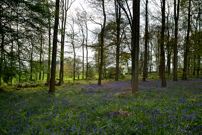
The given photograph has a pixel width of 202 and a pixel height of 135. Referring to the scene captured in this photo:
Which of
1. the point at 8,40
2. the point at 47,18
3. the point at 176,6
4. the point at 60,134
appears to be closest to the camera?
the point at 60,134

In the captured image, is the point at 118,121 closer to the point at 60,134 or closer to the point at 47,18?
the point at 60,134

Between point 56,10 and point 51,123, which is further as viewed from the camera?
point 56,10

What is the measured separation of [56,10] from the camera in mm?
10844

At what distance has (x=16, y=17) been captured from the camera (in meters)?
8.37

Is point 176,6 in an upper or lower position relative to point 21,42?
upper

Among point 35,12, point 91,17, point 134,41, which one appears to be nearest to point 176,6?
point 91,17

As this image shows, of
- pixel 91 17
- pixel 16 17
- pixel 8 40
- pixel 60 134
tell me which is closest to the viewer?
pixel 60 134

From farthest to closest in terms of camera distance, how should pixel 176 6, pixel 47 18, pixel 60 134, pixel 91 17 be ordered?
pixel 176 6 < pixel 91 17 < pixel 47 18 < pixel 60 134

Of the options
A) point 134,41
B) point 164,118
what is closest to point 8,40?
point 134,41

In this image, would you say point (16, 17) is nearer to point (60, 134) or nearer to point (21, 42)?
point (21, 42)

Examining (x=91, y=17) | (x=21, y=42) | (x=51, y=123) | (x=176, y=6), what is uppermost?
(x=176, y=6)

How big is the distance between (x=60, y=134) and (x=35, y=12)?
9.39m

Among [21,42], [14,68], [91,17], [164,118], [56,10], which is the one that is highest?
[91,17]

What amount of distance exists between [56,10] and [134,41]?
774cm
